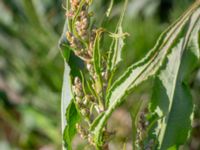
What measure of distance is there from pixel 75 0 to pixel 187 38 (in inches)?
7.1

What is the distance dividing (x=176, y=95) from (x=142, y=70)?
80 mm

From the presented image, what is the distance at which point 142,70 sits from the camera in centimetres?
88

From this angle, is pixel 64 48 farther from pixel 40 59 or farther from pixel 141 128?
pixel 40 59

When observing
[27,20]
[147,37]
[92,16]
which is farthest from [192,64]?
[27,20]

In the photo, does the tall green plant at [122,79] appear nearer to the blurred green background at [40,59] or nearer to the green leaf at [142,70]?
the green leaf at [142,70]

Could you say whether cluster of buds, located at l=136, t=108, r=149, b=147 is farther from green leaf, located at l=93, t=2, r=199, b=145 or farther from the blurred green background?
the blurred green background

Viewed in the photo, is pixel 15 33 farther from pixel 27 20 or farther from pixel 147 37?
pixel 147 37

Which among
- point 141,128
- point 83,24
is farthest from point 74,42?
Result: point 141,128

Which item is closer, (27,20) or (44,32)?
(44,32)

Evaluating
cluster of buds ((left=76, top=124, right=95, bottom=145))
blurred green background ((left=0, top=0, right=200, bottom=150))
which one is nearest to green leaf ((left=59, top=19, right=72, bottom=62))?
cluster of buds ((left=76, top=124, right=95, bottom=145))

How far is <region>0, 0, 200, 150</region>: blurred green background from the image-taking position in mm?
2016

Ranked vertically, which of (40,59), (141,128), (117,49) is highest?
(40,59)

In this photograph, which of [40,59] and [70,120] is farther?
[40,59]

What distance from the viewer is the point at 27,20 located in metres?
2.40
